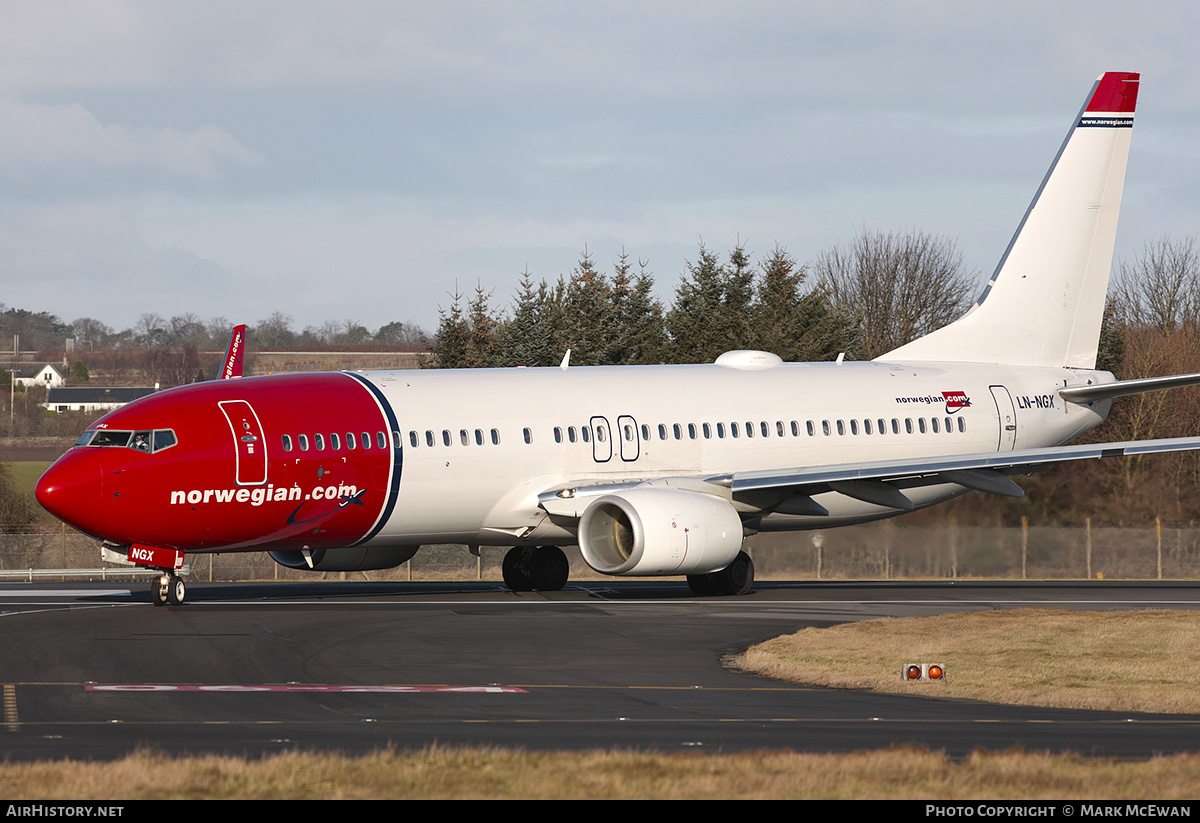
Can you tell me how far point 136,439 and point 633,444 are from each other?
999 cm

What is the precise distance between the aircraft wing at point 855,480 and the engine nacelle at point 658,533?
28.6 inches

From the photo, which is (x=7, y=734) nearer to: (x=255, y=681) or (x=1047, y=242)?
(x=255, y=681)

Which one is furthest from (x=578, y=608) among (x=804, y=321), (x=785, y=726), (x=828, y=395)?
(x=804, y=321)

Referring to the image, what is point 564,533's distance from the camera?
30.3 metres

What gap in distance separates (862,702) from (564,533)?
1415 centimetres

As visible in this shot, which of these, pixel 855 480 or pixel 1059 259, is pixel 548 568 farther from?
pixel 1059 259

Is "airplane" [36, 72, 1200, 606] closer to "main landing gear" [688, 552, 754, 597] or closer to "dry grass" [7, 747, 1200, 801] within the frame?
"main landing gear" [688, 552, 754, 597]

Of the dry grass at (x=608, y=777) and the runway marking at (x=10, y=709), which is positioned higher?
the dry grass at (x=608, y=777)

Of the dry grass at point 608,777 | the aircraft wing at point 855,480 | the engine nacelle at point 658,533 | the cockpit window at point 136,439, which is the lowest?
the dry grass at point 608,777

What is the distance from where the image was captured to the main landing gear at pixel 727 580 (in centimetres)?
3084

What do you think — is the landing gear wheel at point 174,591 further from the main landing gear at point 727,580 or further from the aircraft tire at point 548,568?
the main landing gear at point 727,580

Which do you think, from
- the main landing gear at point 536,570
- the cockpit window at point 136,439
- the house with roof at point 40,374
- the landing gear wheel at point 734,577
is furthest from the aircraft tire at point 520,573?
the house with roof at point 40,374

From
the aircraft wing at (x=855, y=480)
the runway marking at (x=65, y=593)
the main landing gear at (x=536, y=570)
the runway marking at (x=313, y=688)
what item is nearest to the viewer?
the runway marking at (x=313, y=688)

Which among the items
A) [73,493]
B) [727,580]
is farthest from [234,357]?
[727,580]
